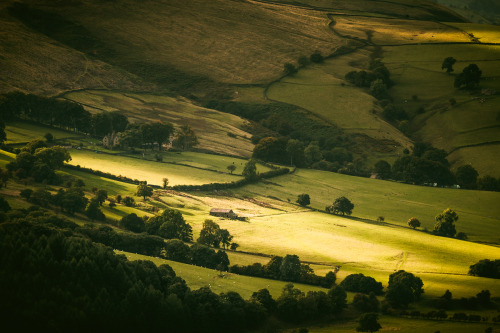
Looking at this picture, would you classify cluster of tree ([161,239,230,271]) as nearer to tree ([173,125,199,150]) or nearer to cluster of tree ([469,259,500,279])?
cluster of tree ([469,259,500,279])

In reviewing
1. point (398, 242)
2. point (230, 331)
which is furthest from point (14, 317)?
point (398, 242)

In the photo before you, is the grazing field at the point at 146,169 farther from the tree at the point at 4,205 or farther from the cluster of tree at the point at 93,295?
the cluster of tree at the point at 93,295

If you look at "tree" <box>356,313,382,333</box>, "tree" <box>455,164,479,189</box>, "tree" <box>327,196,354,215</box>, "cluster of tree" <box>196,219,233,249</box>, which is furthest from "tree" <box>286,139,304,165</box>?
"tree" <box>356,313,382,333</box>

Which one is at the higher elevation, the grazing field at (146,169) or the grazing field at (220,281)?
the grazing field at (146,169)

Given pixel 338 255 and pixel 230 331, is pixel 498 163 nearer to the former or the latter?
pixel 338 255

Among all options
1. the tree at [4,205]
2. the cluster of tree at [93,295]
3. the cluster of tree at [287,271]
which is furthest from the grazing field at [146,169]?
the cluster of tree at [93,295]
